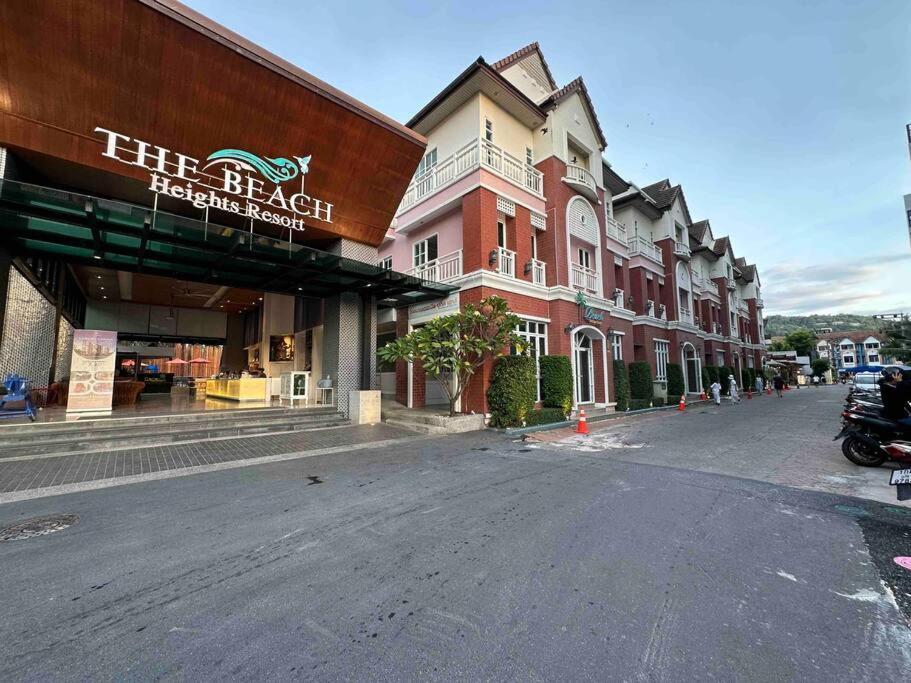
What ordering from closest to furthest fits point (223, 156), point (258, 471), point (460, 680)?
1. point (460, 680)
2. point (258, 471)
3. point (223, 156)

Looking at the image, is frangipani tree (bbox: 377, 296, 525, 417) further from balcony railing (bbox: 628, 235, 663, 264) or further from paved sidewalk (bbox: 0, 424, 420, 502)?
balcony railing (bbox: 628, 235, 663, 264)

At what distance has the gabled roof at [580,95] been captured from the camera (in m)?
14.9

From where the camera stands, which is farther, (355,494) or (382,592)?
(355,494)

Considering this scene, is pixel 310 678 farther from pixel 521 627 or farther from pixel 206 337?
pixel 206 337

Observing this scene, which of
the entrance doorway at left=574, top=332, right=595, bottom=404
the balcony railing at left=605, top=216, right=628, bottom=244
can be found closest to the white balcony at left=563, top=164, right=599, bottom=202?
the balcony railing at left=605, top=216, right=628, bottom=244

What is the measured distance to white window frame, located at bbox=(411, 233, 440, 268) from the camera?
49.6 ft

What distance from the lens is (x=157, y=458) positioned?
6926mm

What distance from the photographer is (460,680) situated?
6.48 ft

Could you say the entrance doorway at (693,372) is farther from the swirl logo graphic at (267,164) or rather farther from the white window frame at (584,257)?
the swirl logo graphic at (267,164)

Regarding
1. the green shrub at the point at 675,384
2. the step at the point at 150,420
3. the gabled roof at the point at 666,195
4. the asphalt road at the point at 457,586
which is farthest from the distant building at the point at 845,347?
the step at the point at 150,420

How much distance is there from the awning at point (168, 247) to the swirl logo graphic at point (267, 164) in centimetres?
189

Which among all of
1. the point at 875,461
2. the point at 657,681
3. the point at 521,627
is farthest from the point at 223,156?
the point at 875,461

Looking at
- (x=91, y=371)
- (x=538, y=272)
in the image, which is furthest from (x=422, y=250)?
(x=91, y=371)

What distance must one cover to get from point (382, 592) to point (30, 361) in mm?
12984
